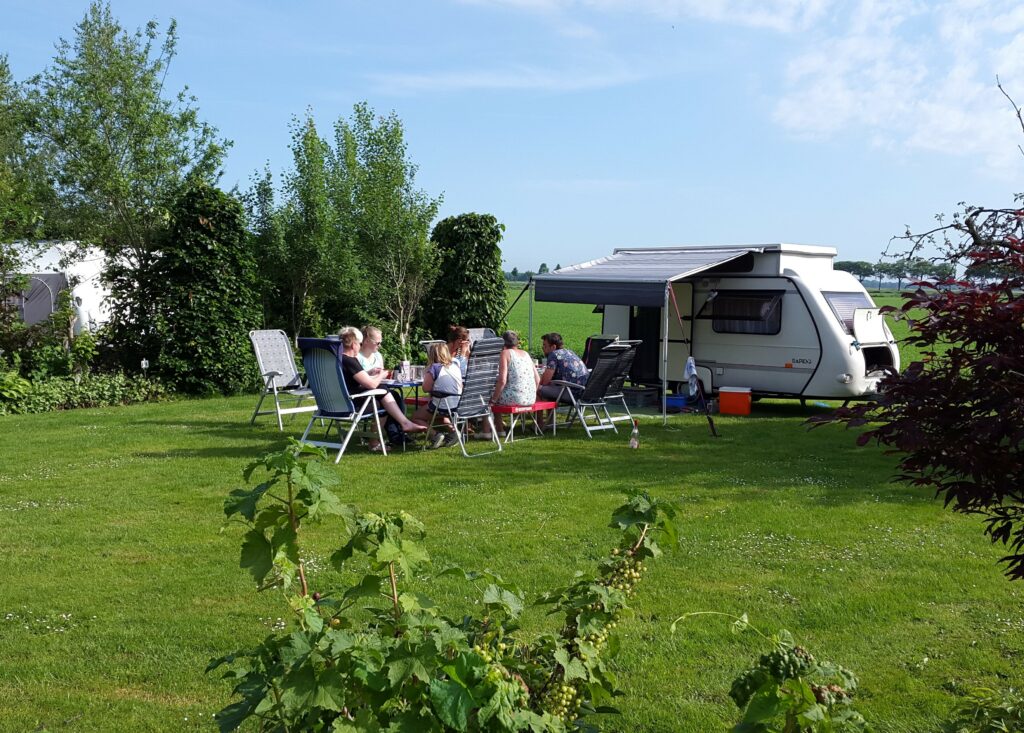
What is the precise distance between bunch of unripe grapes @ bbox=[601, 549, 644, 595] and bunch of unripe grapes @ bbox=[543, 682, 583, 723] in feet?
1.21

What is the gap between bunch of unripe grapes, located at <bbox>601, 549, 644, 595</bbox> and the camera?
2818mm

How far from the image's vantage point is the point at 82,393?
43.4 feet

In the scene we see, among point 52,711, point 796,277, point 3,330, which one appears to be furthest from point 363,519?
point 3,330

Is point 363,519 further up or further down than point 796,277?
further down

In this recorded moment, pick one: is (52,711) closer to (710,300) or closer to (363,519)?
(363,519)

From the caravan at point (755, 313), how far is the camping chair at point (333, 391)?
416 centimetres

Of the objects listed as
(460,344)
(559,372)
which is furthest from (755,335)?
(460,344)

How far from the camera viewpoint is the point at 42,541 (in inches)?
233

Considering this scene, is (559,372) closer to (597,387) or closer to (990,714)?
(597,387)

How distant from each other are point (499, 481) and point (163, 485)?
2.63 metres

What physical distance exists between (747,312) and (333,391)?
253 inches

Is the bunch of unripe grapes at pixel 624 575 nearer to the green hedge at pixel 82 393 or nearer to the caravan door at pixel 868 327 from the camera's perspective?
the caravan door at pixel 868 327

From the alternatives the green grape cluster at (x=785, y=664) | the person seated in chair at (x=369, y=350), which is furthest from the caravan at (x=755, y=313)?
the green grape cluster at (x=785, y=664)

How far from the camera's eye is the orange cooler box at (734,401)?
1266 centimetres
